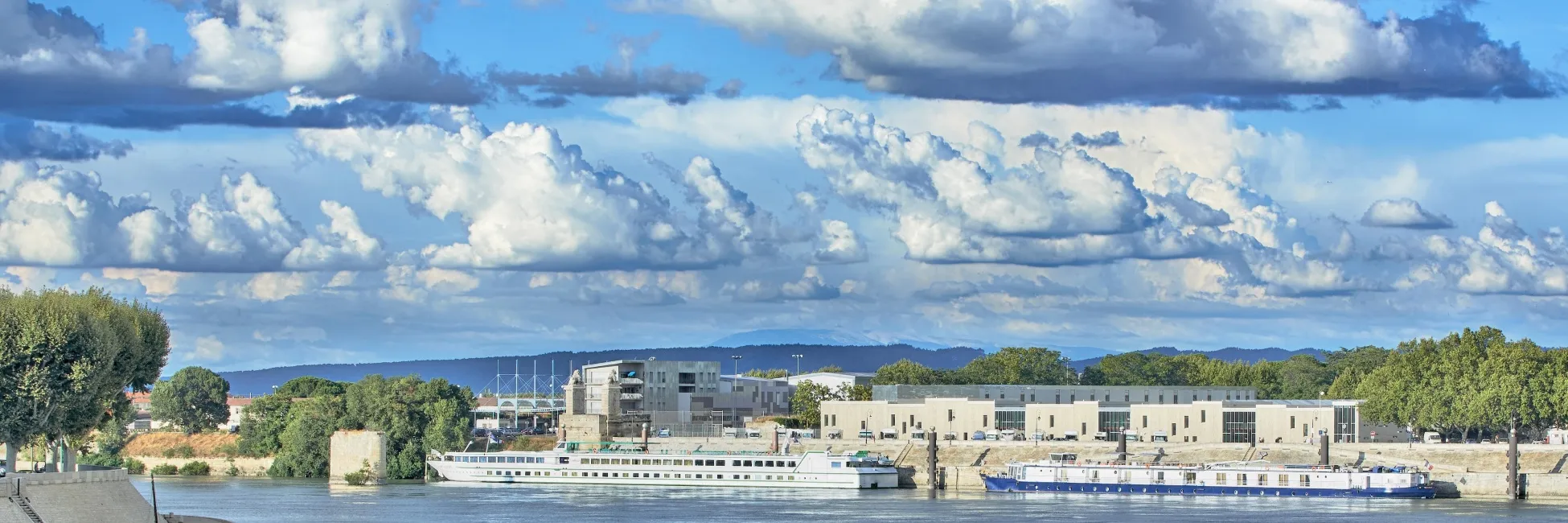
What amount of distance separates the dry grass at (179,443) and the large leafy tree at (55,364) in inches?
3666

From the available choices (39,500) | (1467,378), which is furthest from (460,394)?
(39,500)

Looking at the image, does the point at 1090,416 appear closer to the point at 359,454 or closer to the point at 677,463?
the point at 677,463

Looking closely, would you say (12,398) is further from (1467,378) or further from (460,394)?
(1467,378)

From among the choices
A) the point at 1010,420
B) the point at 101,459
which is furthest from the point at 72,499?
the point at 1010,420

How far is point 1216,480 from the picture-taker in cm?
13550

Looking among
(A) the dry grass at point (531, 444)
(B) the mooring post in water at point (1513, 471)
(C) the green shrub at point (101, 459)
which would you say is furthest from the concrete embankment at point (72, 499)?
(A) the dry grass at point (531, 444)

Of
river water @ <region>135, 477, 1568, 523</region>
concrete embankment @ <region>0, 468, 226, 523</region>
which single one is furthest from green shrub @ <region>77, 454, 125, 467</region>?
concrete embankment @ <region>0, 468, 226, 523</region>

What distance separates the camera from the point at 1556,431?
14550cm

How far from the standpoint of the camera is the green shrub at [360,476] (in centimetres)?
15600

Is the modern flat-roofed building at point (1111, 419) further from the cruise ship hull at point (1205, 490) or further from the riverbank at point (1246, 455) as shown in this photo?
the cruise ship hull at point (1205, 490)

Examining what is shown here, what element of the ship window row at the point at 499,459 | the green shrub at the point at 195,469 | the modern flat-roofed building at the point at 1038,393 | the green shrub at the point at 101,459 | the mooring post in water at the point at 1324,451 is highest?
the modern flat-roofed building at the point at 1038,393

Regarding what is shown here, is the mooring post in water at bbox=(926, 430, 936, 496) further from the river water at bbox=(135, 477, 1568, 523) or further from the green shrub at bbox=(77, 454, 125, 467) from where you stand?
the green shrub at bbox=(77, 454, 125, 467)

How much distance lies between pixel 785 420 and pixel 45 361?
11826 cm

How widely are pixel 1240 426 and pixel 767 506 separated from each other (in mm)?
51328
